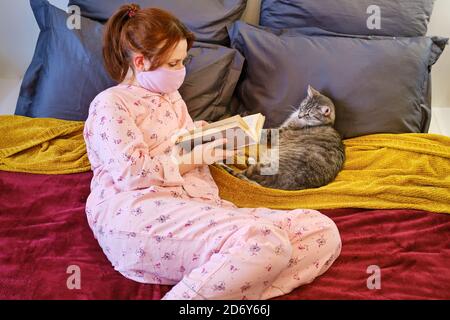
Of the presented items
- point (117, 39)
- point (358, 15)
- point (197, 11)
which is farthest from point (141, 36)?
point (358, 15)

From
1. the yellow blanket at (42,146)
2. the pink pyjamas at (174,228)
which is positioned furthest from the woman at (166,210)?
the yellow blanket at (42,146)

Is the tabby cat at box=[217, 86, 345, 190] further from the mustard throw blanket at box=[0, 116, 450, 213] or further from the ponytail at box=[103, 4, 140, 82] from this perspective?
the ponytail at box=[103, 4, 140, 82]

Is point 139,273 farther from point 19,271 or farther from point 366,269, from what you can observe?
point 366,269

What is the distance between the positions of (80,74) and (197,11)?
512mm

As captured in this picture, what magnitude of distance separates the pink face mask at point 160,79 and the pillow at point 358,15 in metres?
0.73

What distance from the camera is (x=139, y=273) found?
1.07 metres

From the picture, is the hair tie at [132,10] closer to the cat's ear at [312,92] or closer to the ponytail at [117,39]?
the ponytail at [117,39]

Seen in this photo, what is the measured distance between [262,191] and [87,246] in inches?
22.0

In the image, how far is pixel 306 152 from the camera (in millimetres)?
1519

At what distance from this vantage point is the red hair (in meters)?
1.14

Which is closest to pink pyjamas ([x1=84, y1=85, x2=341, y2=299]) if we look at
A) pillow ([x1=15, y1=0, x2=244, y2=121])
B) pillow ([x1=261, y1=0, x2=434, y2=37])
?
pillow ([x1=15, y1=0, x2=244, y2=121])

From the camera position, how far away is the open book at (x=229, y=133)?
1.16m

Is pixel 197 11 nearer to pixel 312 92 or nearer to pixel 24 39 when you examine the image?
pixel 312 92

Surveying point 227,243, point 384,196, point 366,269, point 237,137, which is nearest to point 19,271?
point 227,243
